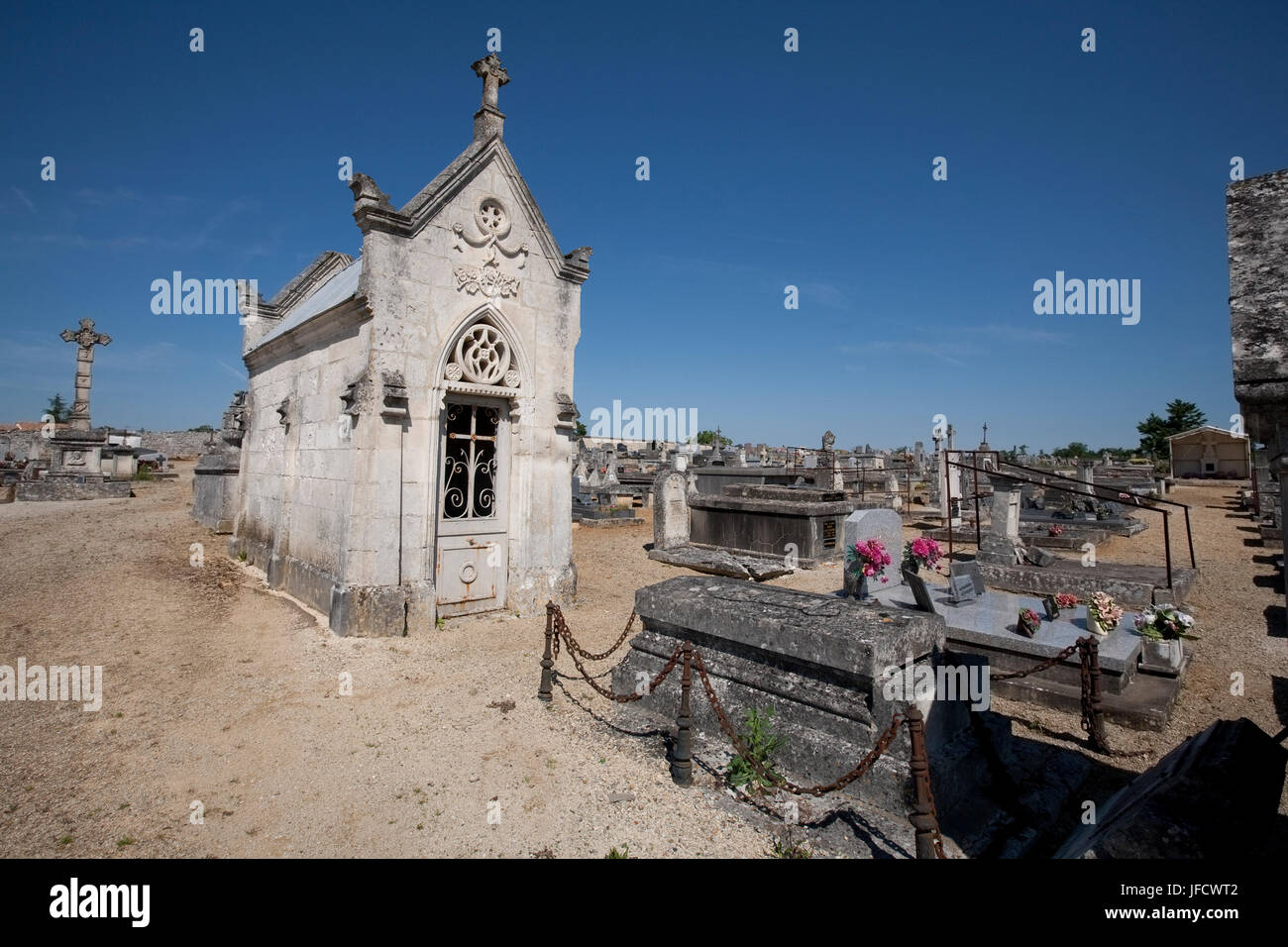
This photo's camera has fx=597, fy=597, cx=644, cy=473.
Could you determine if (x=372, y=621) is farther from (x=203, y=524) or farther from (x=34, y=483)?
(x=34, y=483)

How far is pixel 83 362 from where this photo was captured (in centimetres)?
2302

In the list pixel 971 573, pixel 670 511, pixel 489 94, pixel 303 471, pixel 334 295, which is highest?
pixel 489 94

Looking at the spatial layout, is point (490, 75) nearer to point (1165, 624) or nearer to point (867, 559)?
point (867, 559)

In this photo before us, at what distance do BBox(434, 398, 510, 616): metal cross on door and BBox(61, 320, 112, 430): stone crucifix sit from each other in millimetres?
23243

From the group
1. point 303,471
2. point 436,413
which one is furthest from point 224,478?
point 436,413

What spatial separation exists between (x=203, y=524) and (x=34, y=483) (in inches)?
397

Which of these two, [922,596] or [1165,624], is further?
[922,596]

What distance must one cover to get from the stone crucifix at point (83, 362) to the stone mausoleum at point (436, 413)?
1966 centimetres

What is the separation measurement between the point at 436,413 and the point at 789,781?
6149 millimetres

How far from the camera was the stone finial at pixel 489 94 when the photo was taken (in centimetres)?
872

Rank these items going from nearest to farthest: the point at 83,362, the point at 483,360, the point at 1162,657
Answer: the point at 1162,657, the point at 483,360, the point at 83,362

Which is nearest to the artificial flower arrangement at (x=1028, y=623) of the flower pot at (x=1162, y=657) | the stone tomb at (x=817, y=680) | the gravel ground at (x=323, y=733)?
the flower pot at (x=1162, y=657)

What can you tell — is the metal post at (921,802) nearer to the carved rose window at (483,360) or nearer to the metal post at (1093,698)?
the metal post at (1093,698)
